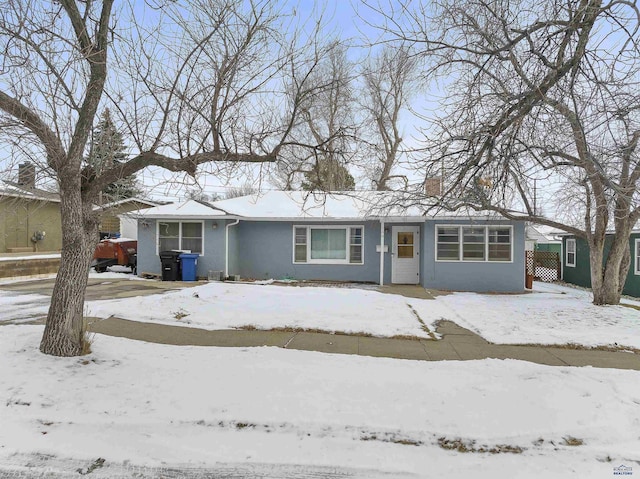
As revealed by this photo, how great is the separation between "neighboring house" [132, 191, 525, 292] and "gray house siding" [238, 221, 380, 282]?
0.13ft

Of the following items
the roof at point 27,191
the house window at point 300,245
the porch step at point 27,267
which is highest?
the roof at point 27,191

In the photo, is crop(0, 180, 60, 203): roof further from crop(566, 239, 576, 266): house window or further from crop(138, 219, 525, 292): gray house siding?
crop(566, 239, 576, 266): house window

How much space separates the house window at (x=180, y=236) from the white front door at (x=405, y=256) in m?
7.55

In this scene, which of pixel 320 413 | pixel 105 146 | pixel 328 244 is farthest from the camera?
pixel 328 244

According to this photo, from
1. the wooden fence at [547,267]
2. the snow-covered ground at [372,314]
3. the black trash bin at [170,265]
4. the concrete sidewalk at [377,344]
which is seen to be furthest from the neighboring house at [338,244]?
the wooden fence at [547,267]

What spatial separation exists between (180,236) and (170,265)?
4.89 feet

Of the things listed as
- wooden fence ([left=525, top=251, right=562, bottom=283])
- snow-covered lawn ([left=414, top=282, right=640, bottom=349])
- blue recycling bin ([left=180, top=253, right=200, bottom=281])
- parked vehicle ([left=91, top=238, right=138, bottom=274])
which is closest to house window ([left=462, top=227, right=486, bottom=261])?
snow-covered lawn ([left=414, top=282, right=640, bottom=349])

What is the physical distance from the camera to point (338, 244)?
15680 millimetres

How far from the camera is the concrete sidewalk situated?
590 cm

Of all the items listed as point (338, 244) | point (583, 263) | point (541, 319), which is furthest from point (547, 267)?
point (541, 319)

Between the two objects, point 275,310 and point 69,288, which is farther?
point 275,310

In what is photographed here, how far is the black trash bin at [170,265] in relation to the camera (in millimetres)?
14609

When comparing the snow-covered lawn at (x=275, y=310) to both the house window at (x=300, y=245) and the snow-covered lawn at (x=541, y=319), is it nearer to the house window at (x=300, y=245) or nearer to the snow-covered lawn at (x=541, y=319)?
the snow-covered lawn at (x=541, y=319)

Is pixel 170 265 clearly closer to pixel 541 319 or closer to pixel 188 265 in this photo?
pixel 188 265
